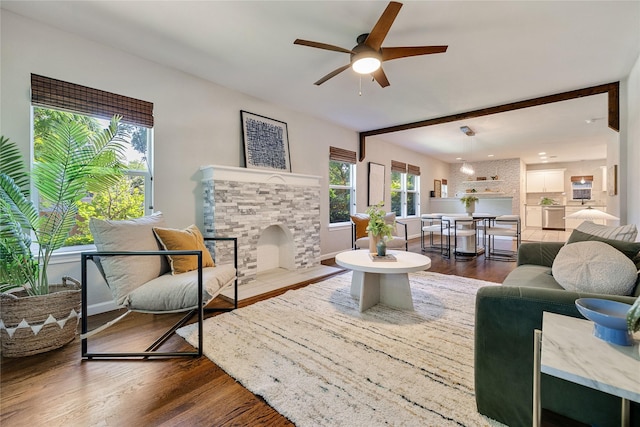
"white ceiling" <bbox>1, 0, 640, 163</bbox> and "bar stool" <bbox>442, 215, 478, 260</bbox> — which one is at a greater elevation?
"white ceiling" <bbox>1, 0, 640, 163</bbox>

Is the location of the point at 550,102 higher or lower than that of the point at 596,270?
higher

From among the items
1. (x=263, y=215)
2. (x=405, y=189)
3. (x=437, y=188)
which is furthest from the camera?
(x=437, y=188)

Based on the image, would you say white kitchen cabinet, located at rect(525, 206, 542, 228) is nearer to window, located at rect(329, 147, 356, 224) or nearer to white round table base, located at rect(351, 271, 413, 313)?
window, located at rect(329, 147, 356, 224)

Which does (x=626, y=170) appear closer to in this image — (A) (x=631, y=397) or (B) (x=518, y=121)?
(B) (x=518, y=121)

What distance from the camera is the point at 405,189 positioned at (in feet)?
24.5

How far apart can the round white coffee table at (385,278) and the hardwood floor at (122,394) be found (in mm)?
1277

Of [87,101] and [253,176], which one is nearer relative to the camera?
[87,101]

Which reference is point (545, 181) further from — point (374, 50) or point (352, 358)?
point (352, 358)

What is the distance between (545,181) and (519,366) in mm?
11395

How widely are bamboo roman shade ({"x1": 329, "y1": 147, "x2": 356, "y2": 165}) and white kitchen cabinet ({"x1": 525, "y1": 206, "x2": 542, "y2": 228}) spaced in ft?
26.7

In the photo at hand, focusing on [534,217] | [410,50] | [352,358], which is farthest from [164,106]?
[534,217]

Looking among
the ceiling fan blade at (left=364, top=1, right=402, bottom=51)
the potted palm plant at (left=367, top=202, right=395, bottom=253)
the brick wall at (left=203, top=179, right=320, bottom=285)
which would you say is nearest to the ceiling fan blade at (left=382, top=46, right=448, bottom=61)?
the ceiling fan blade at (left=364, top=1, right=402, bottom=51)

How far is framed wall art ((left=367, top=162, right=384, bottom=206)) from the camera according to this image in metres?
5.96

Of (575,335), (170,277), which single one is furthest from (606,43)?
(170,277)
